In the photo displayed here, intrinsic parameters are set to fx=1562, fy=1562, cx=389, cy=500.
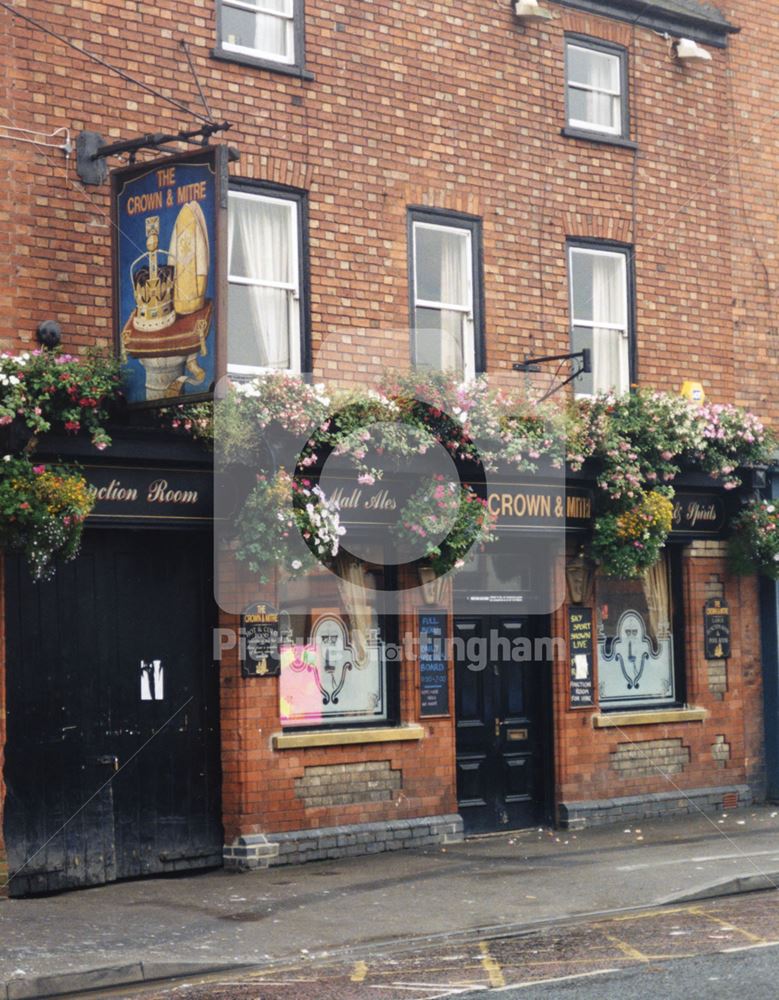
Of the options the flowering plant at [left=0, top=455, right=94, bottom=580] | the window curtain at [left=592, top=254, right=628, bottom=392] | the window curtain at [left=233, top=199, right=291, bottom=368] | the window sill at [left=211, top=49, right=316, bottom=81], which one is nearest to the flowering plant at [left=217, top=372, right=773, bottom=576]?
the window curtain at [left=592, top=254, right=628, bottom=392]

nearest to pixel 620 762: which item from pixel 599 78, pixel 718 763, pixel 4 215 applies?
pixel 718 763

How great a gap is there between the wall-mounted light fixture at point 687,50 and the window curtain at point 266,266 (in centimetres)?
577

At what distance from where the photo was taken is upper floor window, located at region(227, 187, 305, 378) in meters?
14.1

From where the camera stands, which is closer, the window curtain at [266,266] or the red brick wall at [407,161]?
the red brick wall at [407,161]

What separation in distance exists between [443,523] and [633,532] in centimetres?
240

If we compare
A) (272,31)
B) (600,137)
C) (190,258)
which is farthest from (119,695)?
(600,137)

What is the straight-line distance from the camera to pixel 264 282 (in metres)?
14.2

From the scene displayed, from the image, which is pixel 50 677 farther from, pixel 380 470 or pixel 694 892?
pixel 694 892

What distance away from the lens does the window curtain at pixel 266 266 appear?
14.1m

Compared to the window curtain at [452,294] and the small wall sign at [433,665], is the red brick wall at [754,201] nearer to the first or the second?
the window curtain at [452,294]

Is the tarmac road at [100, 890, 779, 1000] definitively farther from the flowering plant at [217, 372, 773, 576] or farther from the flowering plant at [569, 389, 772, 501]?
the flowering plant at [569, 389, 772, 501]

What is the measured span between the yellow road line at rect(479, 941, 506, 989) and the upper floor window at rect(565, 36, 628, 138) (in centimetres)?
956

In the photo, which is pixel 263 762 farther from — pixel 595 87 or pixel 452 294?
pixel 595 87

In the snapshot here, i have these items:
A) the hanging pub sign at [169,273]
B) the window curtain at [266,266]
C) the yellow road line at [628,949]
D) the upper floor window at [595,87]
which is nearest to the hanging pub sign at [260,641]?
the window curtain at [266,266]
